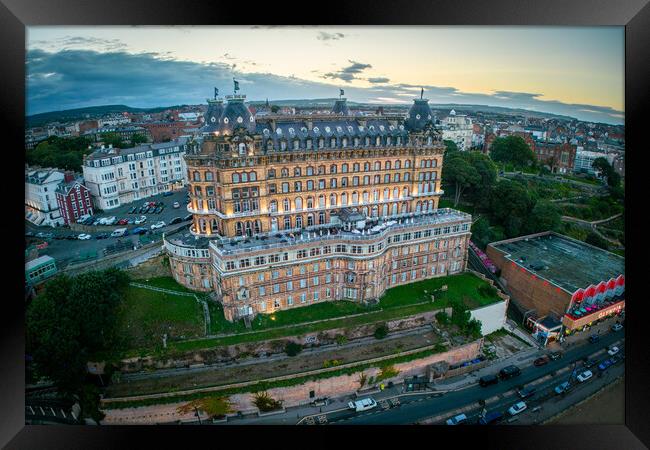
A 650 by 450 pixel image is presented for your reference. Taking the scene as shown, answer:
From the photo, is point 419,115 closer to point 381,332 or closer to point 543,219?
point 543,219

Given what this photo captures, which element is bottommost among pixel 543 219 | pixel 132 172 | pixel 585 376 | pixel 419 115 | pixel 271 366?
pixel 585 376

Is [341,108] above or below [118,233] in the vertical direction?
above

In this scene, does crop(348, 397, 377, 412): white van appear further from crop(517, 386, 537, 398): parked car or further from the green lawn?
the green lawn

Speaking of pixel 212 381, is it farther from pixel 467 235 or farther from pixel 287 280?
pixel 467 235

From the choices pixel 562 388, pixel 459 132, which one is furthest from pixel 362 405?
pixel 459 132

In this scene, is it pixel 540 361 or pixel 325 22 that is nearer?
pixel 325 22

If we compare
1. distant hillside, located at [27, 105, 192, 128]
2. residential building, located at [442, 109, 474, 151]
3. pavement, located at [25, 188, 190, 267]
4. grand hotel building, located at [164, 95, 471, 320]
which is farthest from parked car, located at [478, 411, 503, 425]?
residential building, located at [442, 109, 474, 151]

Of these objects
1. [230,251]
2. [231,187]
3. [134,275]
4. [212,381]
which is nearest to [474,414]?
[212,381]
